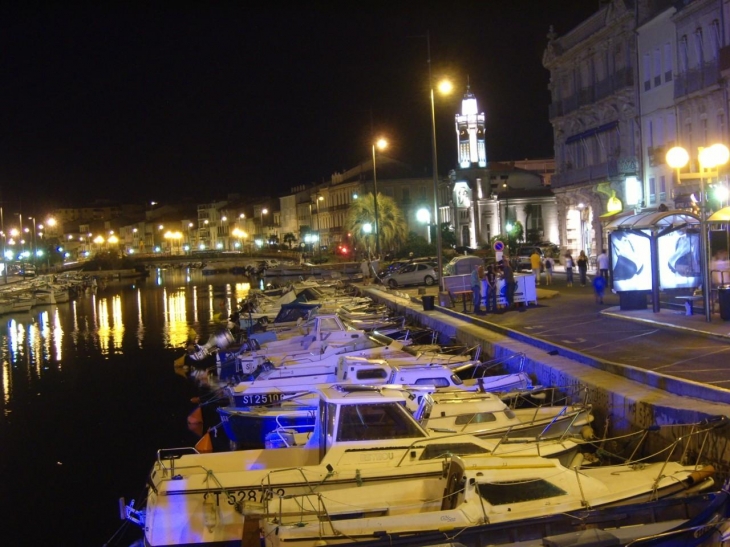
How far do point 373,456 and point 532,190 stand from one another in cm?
8566

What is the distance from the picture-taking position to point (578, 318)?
92.4 feet

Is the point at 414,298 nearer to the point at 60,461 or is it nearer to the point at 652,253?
the point at 652,253

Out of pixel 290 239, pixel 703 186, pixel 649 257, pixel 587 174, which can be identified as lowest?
pixel 649 257

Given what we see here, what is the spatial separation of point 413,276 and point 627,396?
39.2m

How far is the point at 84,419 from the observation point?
27656 mm

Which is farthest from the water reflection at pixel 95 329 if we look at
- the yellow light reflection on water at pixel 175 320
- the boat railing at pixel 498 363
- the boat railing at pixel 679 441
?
the boat railing at pixel 679 441

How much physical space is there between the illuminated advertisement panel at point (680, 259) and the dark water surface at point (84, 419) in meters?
15.1

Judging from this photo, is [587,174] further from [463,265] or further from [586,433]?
[586,433]

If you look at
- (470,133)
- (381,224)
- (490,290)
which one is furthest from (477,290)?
(470,133)

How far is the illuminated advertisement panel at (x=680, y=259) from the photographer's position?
27.4 m

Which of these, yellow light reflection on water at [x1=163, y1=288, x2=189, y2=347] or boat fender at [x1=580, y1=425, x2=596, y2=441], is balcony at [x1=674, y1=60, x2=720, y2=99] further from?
yellow light reflection on water at [x1=163, y1=288, x2=189, y2=347]

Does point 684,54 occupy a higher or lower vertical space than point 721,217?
higher

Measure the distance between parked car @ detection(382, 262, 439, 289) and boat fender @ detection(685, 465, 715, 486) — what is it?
42.0 meters

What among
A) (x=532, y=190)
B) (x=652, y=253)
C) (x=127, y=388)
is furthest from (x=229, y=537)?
(x=532, y=190)
